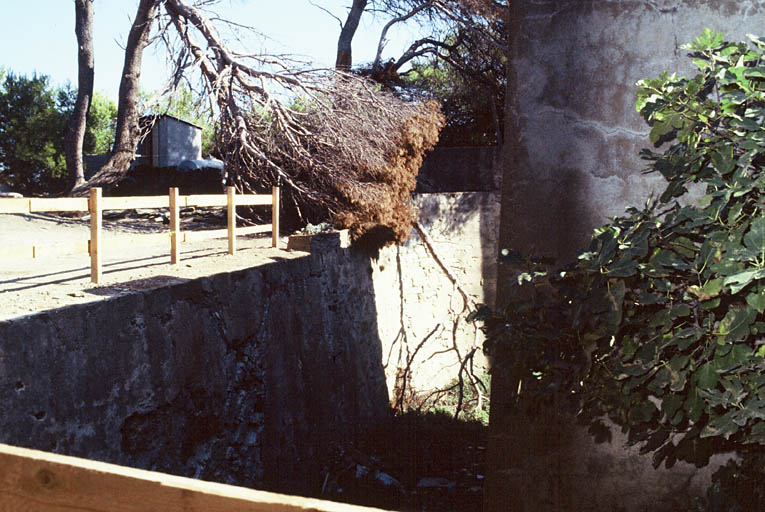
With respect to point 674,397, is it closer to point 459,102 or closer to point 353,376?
point 353,376

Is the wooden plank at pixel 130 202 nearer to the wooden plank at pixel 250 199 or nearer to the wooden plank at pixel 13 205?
the wooden plank at pixel 13 205

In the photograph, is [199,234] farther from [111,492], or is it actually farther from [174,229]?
[111,492]

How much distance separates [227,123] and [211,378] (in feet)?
18.3

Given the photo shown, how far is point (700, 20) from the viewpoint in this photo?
2.89m

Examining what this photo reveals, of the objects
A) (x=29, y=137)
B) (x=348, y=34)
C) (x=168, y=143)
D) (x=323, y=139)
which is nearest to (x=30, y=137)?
(x=29, y=137)

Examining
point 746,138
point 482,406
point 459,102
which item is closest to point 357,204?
point 482,406

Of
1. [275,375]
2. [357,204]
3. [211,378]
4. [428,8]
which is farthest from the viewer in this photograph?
[428,8]

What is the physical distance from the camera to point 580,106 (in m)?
3.10

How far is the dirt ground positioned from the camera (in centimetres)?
397

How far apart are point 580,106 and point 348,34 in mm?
12697

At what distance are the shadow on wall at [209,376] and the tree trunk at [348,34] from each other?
313 inches

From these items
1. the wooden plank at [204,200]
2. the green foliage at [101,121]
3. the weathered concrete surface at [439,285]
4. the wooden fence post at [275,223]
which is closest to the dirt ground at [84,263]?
the wooden fence post at [275,223]

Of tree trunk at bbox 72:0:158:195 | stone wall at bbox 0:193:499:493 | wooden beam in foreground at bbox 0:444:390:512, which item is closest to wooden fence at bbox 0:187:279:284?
stone wall at bbox 0:193:499:493

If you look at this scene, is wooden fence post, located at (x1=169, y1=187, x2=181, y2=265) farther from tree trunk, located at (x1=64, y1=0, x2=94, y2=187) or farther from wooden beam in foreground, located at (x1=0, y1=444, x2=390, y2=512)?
tree trunk, located at (x1=64, y1=0, x2=94, y2=187)
